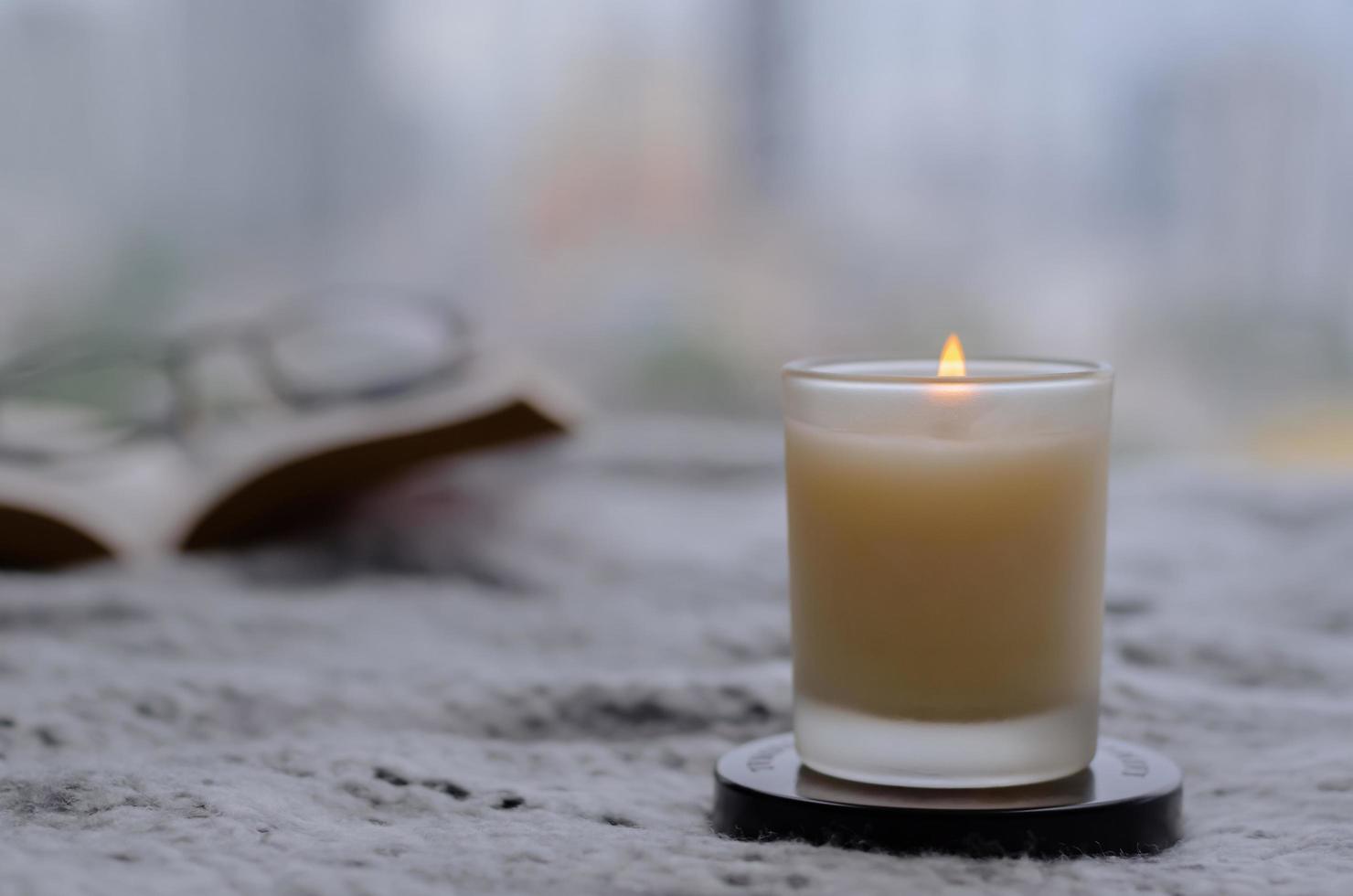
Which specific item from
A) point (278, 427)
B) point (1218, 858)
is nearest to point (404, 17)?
point (278, 427)

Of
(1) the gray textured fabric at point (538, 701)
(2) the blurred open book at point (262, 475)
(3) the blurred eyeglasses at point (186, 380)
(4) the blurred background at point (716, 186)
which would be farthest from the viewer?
(4) the blurred background at point (716, 186)

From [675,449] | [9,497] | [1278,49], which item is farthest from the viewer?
[1278,49]

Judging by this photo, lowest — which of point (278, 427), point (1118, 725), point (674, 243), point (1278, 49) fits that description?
point (1118, 725)

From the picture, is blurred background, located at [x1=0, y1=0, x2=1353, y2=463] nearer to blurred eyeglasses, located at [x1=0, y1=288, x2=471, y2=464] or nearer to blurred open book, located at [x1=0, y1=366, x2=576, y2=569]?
blurred eyeglasses, located at [x1=0, y1=288, x2=471, y2=464]

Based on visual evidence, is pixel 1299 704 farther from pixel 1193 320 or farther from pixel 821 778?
pixel 1193 320

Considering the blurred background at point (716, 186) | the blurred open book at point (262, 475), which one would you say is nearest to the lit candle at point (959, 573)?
the blurred open book at point (262, 475)

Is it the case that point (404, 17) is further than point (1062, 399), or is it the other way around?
point (404, 17)

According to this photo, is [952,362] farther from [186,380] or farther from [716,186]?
[716,186]

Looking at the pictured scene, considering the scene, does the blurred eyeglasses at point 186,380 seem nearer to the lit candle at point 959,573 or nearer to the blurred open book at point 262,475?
the blurred open book at point 262,475
